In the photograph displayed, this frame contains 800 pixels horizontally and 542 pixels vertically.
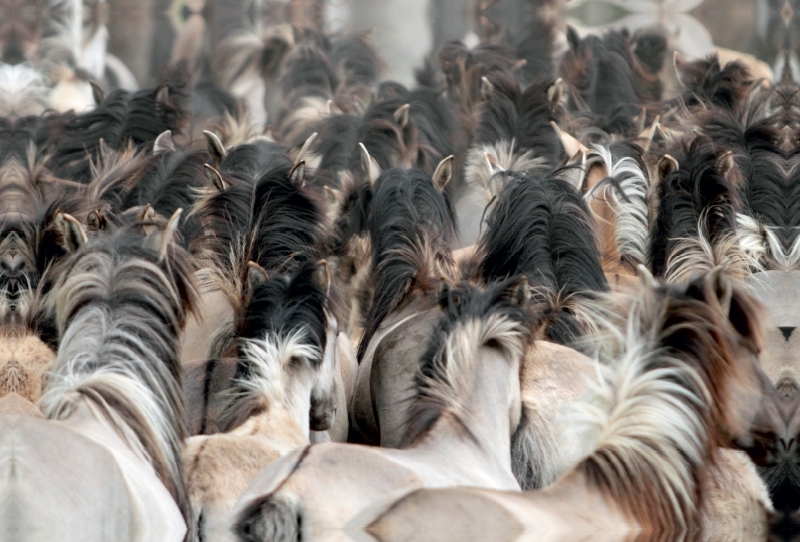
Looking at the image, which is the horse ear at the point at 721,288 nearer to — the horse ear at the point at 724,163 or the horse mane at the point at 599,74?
the horse ear at the point at 724,163

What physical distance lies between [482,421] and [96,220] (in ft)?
5.96

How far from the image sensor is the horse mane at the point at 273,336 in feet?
12.2

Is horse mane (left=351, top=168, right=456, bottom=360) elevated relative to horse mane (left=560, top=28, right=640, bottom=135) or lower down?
elevated

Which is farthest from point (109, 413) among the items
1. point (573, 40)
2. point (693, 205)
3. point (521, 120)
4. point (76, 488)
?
point (573, 40)

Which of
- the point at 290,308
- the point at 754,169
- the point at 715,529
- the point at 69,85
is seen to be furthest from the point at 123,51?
the point at 715,529

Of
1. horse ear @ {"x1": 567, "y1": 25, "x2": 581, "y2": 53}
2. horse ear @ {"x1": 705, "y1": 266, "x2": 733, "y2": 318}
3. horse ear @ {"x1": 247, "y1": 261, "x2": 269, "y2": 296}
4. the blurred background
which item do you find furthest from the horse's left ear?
the blurred background

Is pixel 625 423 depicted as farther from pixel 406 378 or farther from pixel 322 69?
pixel 322 69

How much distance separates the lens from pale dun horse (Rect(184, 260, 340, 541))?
3.20m

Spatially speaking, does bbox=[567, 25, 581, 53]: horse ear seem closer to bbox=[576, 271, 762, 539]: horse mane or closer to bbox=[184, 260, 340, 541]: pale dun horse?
bbox=[184, 260, 340, 541]: pale dun horse

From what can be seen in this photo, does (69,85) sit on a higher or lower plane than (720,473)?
lower

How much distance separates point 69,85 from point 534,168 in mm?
5993

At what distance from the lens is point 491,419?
360 cm

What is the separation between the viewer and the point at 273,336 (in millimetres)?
3852

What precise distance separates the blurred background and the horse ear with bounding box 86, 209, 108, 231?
1058 centimetres
